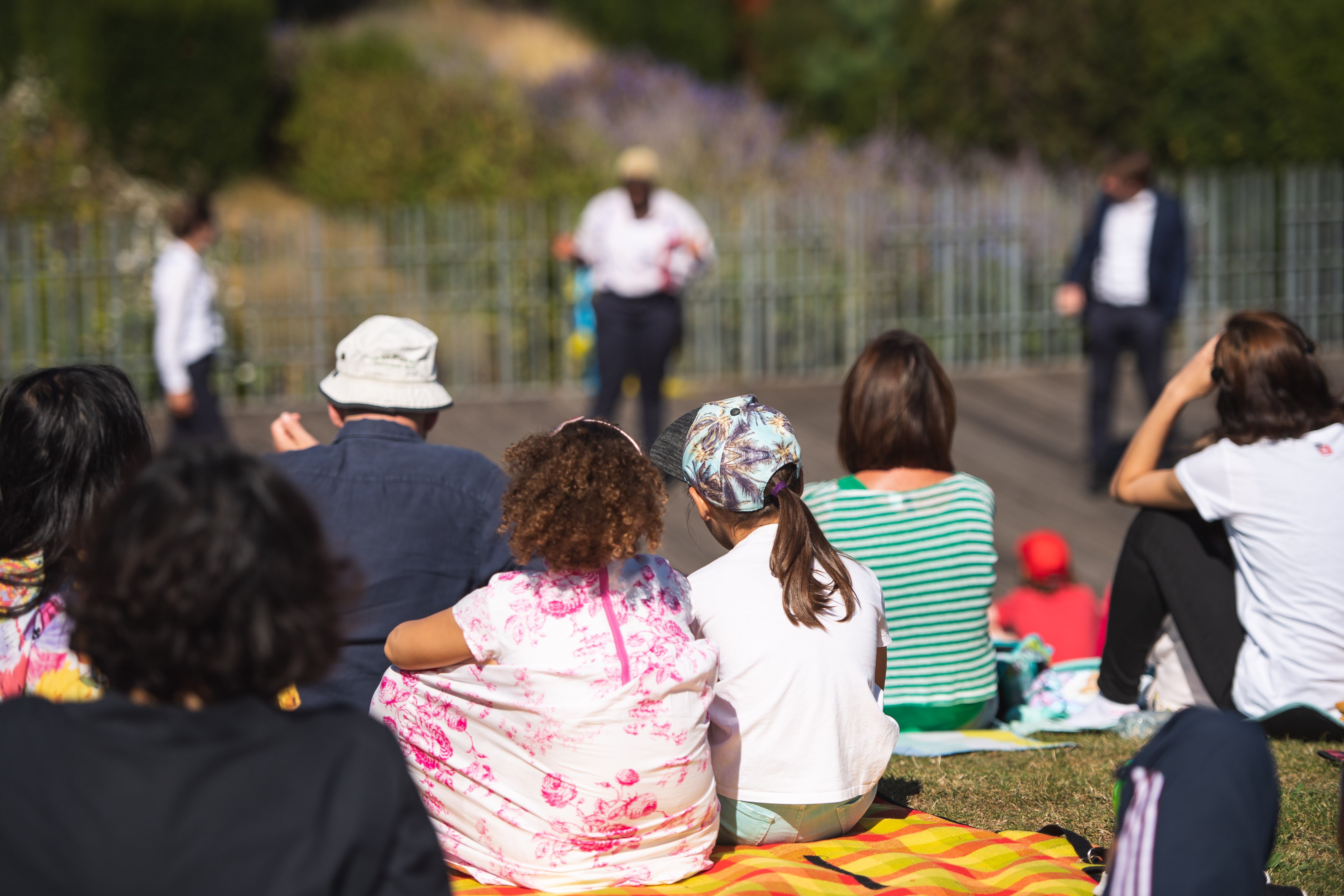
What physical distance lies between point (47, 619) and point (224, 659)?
41.0 inches

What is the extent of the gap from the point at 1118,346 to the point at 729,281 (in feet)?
12.6

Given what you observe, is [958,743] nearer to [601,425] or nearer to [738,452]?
[738,452]

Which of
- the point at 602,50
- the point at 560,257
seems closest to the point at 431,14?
the point at 602,50

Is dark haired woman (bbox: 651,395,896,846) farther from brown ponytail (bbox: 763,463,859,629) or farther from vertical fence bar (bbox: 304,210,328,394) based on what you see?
vertical fence bar (bbox: 304,210,328,394)

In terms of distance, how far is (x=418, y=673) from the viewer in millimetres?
2625

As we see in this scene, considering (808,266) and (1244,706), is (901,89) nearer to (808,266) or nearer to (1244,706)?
(808,266)

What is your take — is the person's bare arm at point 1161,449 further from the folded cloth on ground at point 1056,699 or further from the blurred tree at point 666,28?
the blurred tree at point 666,28

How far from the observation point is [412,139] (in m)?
14.7

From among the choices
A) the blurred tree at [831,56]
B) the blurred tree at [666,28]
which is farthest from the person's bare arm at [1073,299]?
the blurred tree at [666,28]

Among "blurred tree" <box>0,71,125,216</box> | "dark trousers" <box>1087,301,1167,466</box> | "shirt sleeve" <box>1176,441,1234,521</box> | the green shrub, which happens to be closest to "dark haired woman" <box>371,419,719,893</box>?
"shirt sleeve" <box>1176,441,1234,521</box>

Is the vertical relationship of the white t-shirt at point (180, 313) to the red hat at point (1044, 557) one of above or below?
above

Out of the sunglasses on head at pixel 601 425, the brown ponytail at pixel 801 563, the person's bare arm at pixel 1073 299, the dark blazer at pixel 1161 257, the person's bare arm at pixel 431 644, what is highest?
the dark blazer at pixel 1161 257

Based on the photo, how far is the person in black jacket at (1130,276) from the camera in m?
7.58

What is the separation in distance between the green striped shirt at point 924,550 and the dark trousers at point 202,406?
4.31m
